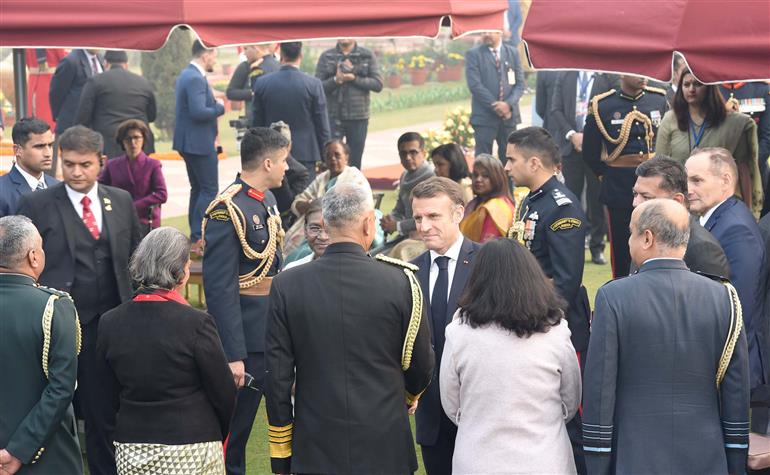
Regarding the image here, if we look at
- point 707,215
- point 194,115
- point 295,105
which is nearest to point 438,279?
point 707,215

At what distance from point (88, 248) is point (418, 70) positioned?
22.2 m

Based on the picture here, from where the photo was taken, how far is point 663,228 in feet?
13.5

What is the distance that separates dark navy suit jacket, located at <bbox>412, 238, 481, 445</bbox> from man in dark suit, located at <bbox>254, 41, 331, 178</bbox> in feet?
17.7

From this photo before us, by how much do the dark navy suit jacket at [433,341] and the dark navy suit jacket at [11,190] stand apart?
2.59 m

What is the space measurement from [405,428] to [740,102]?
4465 millimetres

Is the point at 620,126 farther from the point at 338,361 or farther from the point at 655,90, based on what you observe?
the point at 338,361

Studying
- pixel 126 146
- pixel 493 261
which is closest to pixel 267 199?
pixel 493 261

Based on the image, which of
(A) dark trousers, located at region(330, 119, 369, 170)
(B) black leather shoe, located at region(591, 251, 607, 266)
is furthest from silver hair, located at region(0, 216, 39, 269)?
(A) dark trousers, located at region(330, 119, 369, 170)

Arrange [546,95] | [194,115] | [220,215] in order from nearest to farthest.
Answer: [220,215], [194,115], [546,95]

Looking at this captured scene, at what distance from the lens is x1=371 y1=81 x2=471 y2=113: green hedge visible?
85.6 ft

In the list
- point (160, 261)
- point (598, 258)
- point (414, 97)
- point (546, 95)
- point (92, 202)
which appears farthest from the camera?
point (414, 97)

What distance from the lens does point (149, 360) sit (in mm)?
4387

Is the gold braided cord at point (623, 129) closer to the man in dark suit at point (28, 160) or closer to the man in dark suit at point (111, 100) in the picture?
the man in dark suit at point (28, 160)

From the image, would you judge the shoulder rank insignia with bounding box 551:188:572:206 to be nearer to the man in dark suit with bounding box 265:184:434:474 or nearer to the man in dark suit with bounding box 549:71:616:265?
the man in dark suit with bounding box 265:184:434:474
